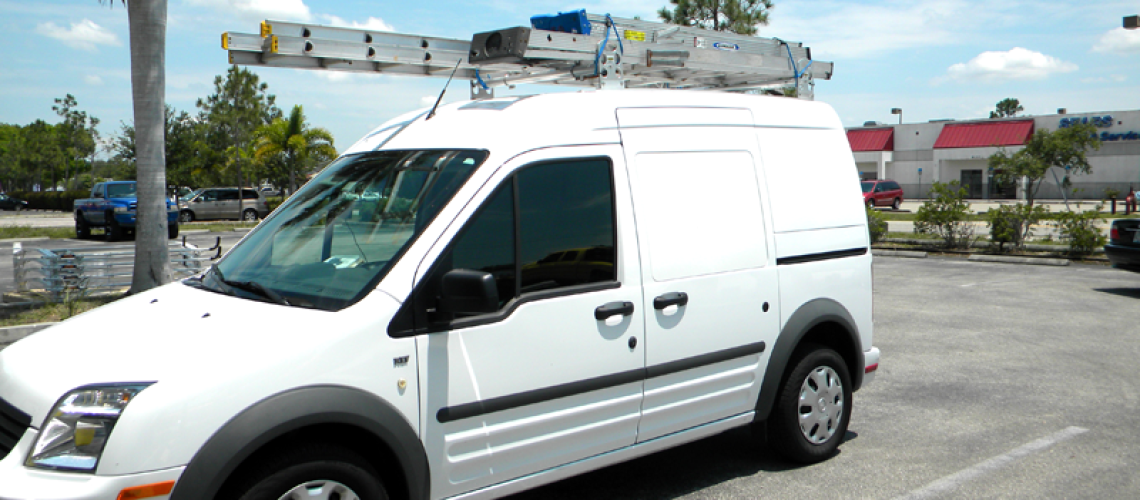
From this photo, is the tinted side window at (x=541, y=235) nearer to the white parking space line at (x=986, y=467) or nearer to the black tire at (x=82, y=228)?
the white parking space line at (x=986, y=467)

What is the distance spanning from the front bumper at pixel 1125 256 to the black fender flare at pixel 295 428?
37.8ft

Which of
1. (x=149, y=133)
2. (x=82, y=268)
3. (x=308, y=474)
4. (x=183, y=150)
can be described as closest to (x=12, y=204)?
(x=183, y=150)

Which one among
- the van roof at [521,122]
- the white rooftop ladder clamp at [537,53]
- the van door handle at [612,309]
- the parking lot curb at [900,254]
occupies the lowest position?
the parking lot curb at [900,254]

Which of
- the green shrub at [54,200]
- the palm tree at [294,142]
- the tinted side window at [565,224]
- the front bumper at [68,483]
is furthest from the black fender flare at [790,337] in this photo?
the green shrub at [54,200]

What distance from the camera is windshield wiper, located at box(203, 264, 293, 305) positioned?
3.53 metres

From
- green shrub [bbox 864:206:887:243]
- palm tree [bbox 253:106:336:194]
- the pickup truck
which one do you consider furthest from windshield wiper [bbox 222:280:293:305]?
palm tree [bbox 253:106:336:194]

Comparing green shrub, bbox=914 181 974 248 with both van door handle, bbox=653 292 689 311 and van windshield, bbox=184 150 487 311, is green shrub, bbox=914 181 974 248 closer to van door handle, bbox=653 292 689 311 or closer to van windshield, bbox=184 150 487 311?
van door handle, bbox=653 292 689 311

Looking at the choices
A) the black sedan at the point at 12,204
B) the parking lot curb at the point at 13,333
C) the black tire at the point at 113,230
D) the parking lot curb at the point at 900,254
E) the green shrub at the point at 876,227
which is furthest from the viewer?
the black sedan at the point at 12,204

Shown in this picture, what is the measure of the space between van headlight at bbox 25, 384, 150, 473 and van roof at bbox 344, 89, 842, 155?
1.71 meters

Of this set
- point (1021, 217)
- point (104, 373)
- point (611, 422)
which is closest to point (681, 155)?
point (611, 422)

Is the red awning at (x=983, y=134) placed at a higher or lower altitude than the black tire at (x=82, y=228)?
higher

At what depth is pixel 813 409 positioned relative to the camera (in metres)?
5.14

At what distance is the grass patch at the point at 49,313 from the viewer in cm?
983

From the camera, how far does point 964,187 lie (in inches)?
762
